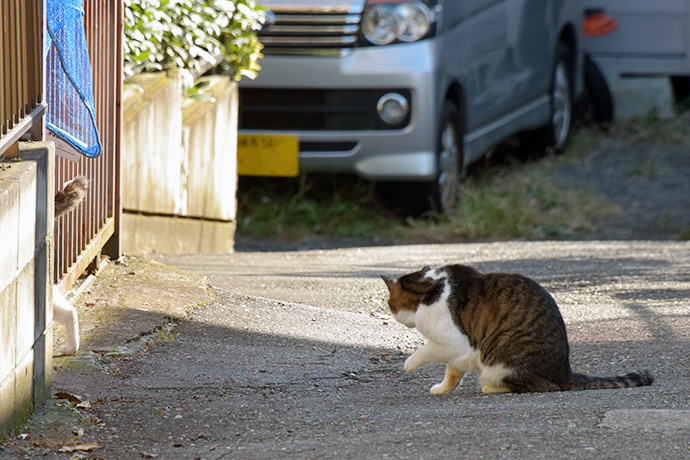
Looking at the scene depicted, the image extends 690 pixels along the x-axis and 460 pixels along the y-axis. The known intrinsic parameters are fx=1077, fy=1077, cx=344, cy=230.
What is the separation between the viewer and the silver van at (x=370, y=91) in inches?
322

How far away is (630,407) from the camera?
12.2ft

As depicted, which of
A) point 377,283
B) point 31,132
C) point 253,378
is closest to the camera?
point 31,132

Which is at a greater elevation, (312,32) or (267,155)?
(312,32)

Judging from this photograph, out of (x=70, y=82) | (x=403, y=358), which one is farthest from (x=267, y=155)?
(x=70, y=82)

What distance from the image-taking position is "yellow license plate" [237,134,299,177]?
841 cm

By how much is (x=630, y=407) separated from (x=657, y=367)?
2.67ft

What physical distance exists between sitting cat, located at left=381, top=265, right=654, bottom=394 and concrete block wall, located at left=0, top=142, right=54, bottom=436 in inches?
57.5

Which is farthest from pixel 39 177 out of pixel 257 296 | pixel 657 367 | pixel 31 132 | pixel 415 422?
pixel 657 367

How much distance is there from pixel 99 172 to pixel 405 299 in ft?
6.11

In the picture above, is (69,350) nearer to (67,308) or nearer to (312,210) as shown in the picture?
(67,308)

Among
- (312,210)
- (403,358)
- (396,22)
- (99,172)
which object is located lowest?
(312,210)

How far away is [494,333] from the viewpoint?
4.20 m

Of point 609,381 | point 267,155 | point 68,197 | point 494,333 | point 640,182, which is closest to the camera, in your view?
point 609,381

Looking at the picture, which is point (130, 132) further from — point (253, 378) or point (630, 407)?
point (630, 407)
